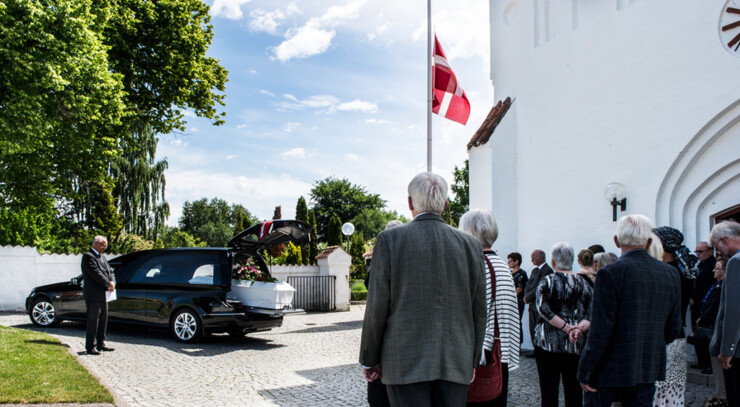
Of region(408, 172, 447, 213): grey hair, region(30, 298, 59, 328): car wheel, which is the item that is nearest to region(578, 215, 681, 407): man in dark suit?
region(408, 172, 447, 213): grey hair

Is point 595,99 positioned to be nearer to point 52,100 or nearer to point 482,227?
point 482,227

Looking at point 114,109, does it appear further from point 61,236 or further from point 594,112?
point 61,236

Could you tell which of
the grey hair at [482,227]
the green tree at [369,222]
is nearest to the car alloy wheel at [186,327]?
the grey hair at [482,227]

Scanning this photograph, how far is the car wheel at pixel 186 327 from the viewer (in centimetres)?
980

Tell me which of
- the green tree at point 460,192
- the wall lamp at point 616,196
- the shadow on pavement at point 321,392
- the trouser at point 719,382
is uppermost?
the green tree at point 460,192

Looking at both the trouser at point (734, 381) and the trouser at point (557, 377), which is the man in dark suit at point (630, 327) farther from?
the trouser at point (557, 377)

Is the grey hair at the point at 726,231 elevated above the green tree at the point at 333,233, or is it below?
below

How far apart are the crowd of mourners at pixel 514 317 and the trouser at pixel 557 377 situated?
0.01m

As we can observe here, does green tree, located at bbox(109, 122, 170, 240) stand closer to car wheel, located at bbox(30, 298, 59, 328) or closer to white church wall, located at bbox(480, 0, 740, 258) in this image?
car wheel, located at bbox(30, 298, 59, 328)

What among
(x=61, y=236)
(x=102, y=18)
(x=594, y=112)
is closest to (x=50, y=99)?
(x=102, y=18)

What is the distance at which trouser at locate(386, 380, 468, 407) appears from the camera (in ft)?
8.54

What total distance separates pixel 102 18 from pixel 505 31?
1243cm

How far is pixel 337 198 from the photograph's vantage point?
7056cm

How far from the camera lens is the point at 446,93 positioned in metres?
11.2
